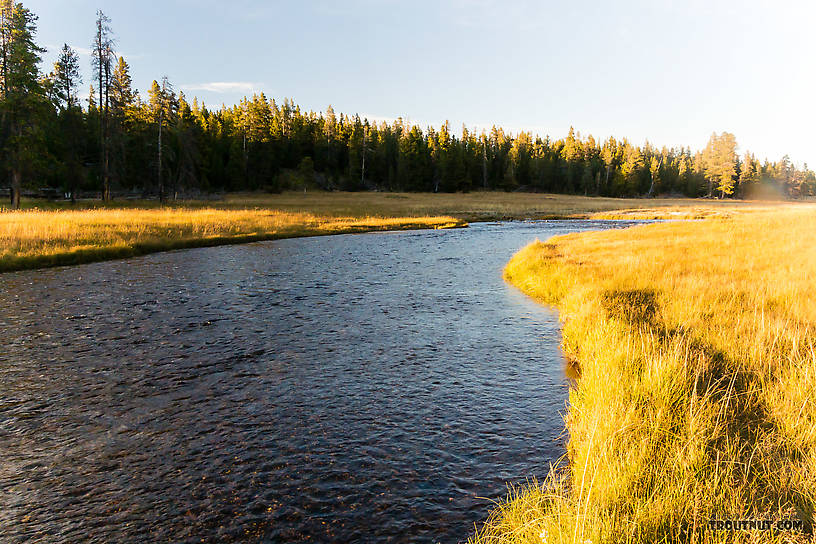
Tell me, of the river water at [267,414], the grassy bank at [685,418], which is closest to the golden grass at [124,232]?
the river water at [267,414]

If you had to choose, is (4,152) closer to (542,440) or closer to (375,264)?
(375,264)

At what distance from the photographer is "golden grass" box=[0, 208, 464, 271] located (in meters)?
21.5

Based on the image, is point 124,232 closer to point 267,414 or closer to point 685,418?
point 267,414

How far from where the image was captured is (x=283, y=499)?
5316mm

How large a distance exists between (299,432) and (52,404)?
4.27 meters

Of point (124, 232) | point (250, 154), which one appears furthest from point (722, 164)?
point (124, 232)

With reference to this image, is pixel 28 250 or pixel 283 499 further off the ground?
pixel 28 250

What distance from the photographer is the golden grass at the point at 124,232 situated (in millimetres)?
21500

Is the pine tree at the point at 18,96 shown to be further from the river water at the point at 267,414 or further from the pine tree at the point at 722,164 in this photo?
the pine tree at the point at 722,164

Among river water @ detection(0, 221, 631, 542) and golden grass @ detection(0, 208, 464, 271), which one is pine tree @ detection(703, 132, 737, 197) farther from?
river water @ detection(0, 221, 631, 542)

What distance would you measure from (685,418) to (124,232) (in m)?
30.5

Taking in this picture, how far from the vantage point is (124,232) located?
2758cm

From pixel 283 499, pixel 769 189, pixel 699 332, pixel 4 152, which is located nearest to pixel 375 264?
pixel 699 332

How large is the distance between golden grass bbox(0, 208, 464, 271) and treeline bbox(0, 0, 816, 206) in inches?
707
